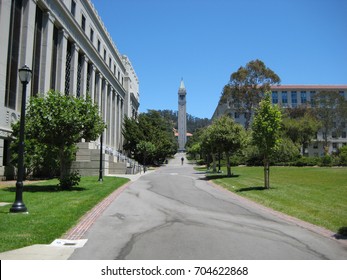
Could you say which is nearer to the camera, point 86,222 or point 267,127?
point 86,222

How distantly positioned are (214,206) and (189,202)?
4.86 feet

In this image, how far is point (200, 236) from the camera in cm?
820

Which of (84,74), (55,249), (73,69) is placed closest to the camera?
(55,249)

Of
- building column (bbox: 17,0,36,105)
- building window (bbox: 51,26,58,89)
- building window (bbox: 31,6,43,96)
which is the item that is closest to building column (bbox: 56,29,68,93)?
building window (bbox: 51,26,58,89)

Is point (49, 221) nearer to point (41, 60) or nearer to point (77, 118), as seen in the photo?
point (77, 118)

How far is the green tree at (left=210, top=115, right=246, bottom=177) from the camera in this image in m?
28.8

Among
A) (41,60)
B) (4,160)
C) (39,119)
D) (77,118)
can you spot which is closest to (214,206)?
(77,118)

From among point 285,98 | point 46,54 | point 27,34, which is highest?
point 285,98

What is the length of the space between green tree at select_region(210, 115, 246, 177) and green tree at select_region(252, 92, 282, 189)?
9246 millimetres

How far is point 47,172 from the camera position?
2833 cm

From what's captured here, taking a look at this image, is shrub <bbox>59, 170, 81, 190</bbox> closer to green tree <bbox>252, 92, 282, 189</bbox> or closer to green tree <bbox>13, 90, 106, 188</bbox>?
green tree <bbox>13, 90, 106, 188</bbox>

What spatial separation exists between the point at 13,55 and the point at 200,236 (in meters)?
21.4

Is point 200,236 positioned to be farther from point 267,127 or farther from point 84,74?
point 84,74

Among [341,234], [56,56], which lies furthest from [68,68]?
[341,234]
